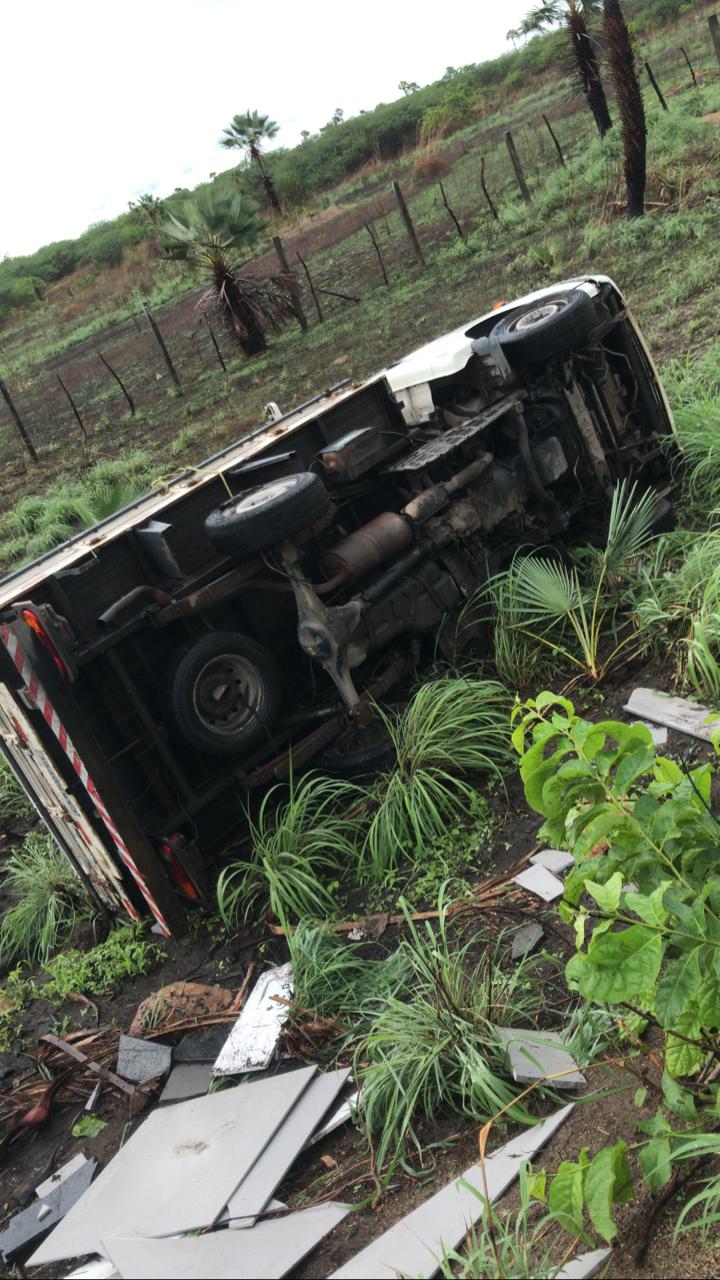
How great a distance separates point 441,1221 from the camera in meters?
3.04

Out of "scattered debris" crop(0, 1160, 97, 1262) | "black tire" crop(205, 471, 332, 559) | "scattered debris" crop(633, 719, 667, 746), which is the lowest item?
"scattered debris" crop(0, 1160, 97, 1262)

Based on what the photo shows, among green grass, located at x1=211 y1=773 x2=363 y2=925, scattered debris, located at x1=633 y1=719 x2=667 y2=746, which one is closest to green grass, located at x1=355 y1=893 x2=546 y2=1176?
green grass, located at x1=211 y1=773 x2=363 y2=925

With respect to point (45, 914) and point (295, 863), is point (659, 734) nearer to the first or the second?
point (295, 863)

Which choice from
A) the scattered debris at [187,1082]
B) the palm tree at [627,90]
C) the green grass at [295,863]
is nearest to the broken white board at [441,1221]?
the scattered debris at [187,1082]

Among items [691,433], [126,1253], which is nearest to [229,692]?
[126,1253]

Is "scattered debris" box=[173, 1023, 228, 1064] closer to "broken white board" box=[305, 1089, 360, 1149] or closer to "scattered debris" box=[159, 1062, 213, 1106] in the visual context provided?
"scattered debris" box=[159, 1062, 213, 1106]

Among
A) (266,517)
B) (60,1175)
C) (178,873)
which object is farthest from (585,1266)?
(266,517)

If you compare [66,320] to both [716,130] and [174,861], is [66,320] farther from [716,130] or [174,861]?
[174,861]

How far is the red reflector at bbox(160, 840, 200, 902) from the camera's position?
541 centimetres

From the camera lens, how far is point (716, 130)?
16.2 metres

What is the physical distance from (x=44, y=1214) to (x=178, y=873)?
5.77 feet

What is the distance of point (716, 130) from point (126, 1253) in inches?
683

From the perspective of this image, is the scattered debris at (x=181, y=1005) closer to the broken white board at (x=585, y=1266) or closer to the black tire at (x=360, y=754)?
the black tire at (x=360, y=754)

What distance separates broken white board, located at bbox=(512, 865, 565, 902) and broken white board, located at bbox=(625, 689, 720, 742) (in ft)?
3.40
